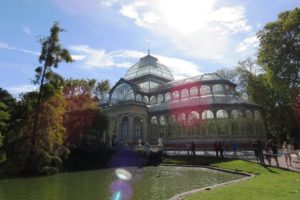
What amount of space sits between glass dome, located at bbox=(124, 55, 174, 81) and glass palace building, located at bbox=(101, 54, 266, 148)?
0.28 meters

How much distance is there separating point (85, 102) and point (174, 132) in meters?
13.9

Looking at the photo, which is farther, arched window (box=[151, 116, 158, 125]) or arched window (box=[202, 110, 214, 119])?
arched window (box=[151, 116, 158, 125])

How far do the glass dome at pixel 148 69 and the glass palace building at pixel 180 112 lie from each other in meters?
0.28

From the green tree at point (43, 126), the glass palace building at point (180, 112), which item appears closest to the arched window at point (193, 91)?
the glass palace building at point (180, 112)

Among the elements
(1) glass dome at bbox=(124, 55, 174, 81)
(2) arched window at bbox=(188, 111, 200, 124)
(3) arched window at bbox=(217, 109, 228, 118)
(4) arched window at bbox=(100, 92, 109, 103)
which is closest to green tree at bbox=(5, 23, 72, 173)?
(2) arched window at bbox=(188, 111, 200, 124)

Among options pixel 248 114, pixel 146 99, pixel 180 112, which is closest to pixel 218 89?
pixel 248 114

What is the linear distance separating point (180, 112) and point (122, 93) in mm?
12647

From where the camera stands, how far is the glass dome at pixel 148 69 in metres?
59.6

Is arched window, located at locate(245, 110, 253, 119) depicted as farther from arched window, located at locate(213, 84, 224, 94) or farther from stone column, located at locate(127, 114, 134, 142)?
stone column, located at locate(127, 114, 134, 142)

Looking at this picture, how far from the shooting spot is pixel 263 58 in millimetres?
31812

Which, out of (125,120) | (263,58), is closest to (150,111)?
(125,120)

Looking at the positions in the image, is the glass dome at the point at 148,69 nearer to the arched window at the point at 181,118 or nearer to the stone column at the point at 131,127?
the stone column at the point at 131,127

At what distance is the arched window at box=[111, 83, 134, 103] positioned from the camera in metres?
53.1

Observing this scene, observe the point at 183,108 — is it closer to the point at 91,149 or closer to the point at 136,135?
the point at 136,135
